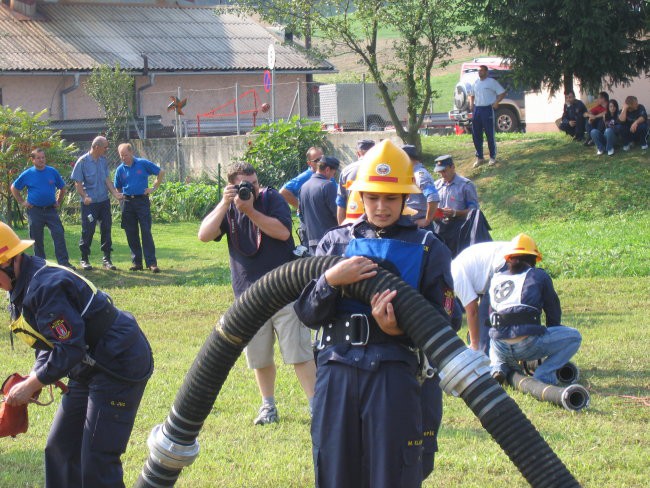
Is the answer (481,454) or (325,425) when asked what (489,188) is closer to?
(481,454)

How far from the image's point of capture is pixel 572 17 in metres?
19.4

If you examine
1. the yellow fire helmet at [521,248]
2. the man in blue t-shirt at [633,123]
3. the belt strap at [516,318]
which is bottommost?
the belt strap at [516,318]

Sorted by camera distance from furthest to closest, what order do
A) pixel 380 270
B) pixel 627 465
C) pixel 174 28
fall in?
Result: 1. pixel 174 28
2. pixel 627 465
3. pixel 380 270

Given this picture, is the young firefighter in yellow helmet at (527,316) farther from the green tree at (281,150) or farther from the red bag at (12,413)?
the green tree at (281,150)

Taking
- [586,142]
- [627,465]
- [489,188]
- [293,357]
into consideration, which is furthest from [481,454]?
[586,142]

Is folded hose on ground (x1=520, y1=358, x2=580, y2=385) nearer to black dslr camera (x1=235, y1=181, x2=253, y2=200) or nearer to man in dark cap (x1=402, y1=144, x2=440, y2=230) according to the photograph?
man in dark cap (x1=402, y1=144, x2=440, y2=230)

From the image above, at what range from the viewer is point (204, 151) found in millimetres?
27516

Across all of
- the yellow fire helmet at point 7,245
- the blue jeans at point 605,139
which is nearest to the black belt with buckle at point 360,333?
the yellow fire helmet at point 7,245

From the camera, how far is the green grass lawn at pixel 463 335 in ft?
20.9

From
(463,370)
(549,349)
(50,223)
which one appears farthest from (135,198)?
(463,370)

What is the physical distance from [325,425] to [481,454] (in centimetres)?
256

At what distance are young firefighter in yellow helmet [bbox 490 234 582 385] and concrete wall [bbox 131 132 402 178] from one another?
16.4m

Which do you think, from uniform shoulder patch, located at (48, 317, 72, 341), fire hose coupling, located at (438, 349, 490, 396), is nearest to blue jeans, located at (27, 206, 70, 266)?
uniform shoulder patch, located at (48, 317, 72, 341)

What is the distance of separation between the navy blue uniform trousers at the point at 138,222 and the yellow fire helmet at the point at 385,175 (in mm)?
11985
